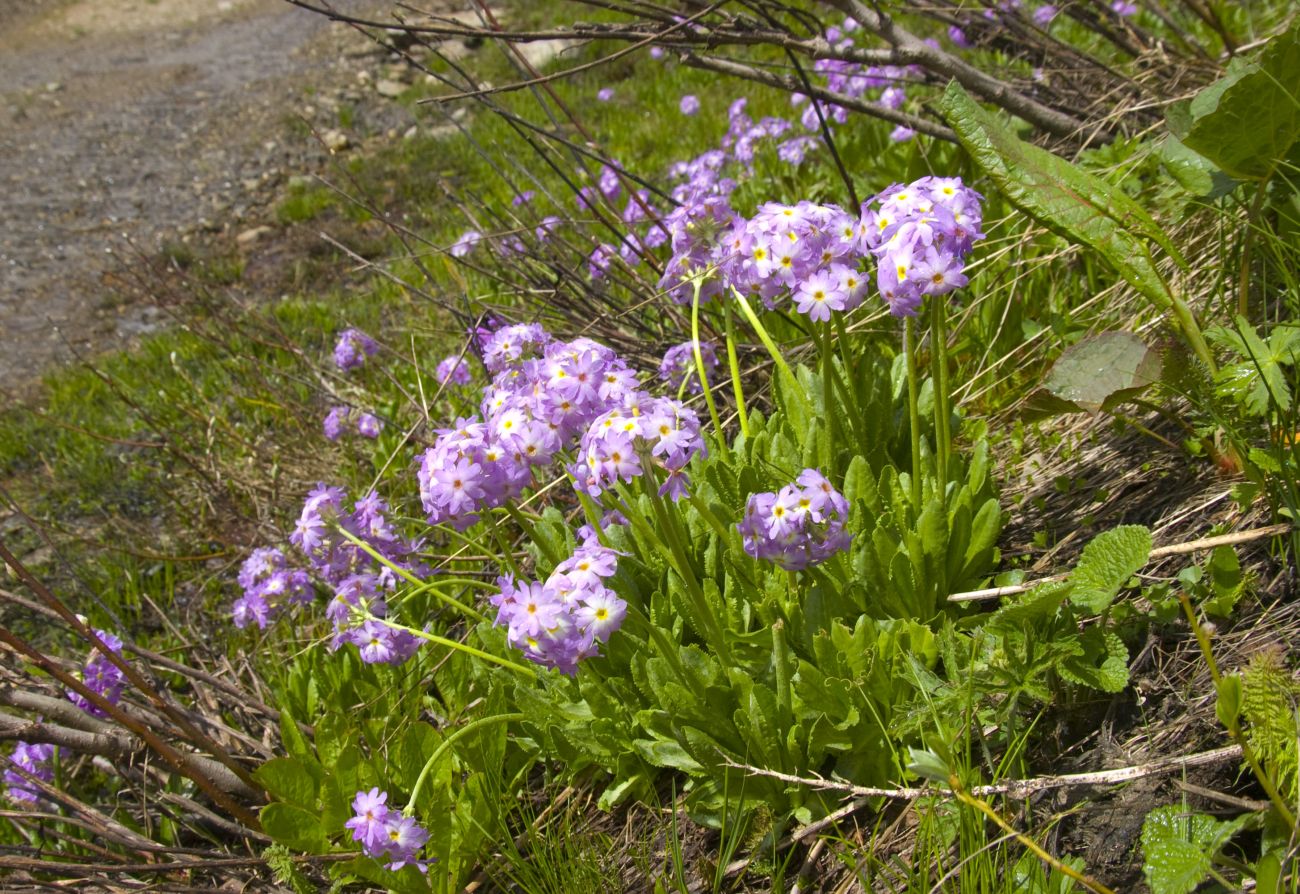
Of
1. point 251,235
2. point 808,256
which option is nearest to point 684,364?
point 808,256

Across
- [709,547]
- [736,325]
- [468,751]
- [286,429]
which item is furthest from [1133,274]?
[286,429]

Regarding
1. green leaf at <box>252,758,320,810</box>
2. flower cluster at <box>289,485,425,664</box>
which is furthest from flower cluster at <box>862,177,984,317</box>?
green leaf at <box>252,758,320,810</box>

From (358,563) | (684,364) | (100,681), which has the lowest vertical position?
(100,681)

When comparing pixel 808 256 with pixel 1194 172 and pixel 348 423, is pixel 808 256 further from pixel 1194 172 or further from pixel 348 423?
pixel 348 423

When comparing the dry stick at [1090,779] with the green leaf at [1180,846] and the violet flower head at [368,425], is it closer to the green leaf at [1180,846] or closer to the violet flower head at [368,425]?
the green leaf at [1180,846]

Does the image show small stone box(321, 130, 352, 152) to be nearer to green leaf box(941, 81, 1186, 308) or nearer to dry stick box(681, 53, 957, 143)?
dry stick box(681, 53, 957, 143)

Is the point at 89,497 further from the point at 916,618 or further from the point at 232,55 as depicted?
the point at 232,55
